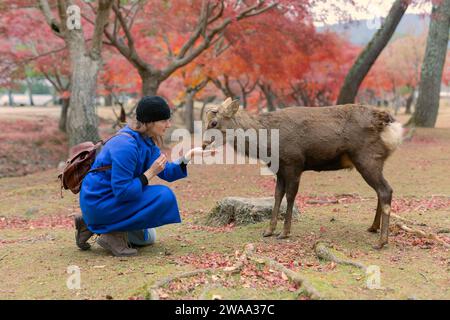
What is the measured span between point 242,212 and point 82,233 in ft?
6.79

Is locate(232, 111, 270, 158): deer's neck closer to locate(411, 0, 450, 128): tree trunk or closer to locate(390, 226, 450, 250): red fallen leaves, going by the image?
locate(390, 226, 450, 250): red fallen leaves

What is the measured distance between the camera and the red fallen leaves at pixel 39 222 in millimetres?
7579

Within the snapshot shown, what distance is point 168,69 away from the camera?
1469cm

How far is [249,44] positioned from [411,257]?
42.1ft

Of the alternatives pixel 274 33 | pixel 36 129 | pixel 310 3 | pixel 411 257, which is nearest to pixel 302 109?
pixel 411 257

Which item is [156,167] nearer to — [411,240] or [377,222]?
[377,222]

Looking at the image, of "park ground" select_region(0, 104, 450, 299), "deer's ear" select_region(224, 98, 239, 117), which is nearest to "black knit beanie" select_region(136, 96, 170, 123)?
"deer's ear" select_region(224, 98, 239, 117)

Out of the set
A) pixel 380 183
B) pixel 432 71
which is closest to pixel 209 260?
pixel 380 183

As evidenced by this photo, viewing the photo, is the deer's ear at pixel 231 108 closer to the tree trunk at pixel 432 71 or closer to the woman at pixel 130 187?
the woman at pixel 130 187

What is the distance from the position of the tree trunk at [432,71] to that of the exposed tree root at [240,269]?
17.2 metres

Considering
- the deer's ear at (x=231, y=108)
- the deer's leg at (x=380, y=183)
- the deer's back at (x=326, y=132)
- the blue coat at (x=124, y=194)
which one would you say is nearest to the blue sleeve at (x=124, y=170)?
the blue coat at (x=124, y=194)

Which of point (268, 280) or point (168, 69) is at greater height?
point (168, 69)

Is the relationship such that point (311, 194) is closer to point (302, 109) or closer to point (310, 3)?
point (302, 109)

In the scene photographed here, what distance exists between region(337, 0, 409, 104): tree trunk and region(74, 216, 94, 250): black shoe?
486 inches
